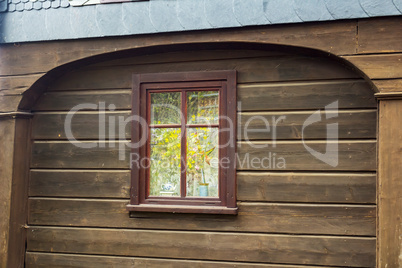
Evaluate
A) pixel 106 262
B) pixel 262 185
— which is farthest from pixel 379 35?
pixel 106 262

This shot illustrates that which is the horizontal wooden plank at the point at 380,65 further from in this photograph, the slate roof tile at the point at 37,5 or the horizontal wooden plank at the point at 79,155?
the slate roof tile at the point at 37,5

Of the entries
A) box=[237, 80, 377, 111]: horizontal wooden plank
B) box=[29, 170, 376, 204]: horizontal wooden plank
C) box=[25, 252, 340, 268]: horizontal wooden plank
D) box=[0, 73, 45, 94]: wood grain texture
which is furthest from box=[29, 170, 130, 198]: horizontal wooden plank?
box=[237, 80, 377, 111]: horizontal wooden plank

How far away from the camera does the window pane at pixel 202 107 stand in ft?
11.1

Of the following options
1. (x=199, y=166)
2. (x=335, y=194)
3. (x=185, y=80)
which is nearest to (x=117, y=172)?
(x=199, y=166)

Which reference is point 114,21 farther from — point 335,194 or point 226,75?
point 335,194

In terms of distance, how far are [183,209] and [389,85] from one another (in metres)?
1.94

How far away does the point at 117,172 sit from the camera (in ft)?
11.5

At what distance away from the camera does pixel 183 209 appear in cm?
330

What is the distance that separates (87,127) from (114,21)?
1.02 meters

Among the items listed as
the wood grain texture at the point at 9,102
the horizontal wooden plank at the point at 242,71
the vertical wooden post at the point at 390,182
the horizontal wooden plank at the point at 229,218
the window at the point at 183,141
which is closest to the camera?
the vertical wooden post at the point at 390,182

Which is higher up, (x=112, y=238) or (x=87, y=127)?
(x=87, y=127)

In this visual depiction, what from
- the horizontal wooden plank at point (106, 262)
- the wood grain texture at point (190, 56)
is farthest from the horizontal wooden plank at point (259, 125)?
the horizontal wooden plank at point (106, 262)

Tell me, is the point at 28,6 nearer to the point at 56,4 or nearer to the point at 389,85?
the point at 56,4

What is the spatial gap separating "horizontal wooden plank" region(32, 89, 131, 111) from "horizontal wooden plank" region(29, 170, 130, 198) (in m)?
0.62
